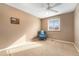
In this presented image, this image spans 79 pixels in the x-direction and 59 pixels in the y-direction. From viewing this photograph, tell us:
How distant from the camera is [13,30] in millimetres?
2018

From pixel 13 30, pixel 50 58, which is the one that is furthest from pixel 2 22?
pixel 50 58

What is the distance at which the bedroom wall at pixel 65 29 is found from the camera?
202 cm

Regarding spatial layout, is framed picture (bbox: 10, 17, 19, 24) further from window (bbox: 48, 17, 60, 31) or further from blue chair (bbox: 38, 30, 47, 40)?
window (bbox: 48, 17, 60, 31)

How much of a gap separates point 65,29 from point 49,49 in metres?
0.53

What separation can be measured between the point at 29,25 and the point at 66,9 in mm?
843

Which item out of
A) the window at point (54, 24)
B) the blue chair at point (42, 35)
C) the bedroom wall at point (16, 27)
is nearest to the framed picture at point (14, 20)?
the bedroom wall at point (16, 27)

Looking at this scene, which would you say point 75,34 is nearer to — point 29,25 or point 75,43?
point 75,43

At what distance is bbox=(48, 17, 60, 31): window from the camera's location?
2078 mm

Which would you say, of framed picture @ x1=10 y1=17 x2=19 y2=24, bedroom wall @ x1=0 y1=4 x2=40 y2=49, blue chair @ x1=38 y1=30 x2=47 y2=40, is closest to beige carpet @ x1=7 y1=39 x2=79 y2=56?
blue chair @ x1=38 y1=30 x2=47 y2=40

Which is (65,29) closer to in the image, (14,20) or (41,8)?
(41,8)

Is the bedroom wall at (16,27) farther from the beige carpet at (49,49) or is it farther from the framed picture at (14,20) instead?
the beige carpet at (49,49)

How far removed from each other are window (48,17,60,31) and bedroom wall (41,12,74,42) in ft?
0.21

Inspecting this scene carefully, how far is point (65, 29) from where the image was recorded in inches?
81.3

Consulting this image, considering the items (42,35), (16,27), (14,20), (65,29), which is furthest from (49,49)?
(14,20)
